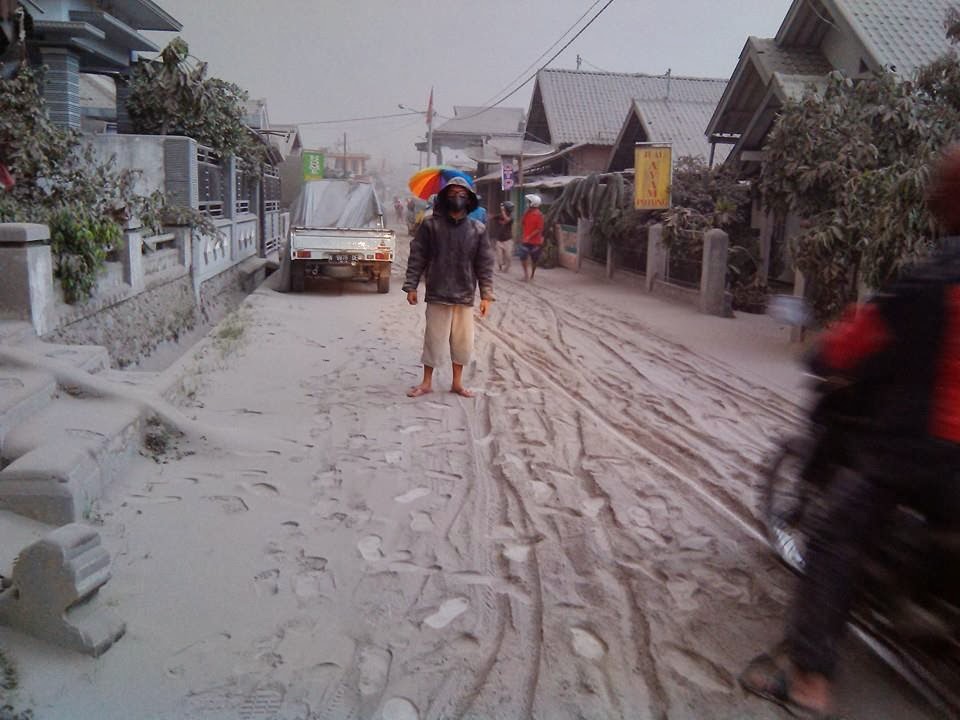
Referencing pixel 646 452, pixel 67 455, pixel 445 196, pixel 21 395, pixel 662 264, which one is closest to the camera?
pixel 67 455

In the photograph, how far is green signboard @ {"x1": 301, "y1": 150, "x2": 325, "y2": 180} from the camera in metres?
36.0

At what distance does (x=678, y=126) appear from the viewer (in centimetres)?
2242

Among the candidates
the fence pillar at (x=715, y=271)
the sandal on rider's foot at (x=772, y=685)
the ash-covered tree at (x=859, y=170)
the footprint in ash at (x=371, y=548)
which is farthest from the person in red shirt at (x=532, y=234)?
the sandal on rider's foot at (x=772, y=685)

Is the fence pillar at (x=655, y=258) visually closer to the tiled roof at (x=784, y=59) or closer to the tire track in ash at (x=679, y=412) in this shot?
the tiled roof at (x=784, y=59)

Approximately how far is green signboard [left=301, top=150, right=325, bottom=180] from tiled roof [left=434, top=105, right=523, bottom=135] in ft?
56.8

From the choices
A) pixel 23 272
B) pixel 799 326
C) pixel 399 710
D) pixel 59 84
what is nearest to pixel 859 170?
pixel 799 326

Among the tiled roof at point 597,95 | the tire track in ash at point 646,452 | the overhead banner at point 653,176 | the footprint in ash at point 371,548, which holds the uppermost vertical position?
the tiled roof at point 597,95

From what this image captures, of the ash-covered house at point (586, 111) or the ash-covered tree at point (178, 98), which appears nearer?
the ash-covered tree at point (178, 98)

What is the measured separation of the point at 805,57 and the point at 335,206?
30.7 feet

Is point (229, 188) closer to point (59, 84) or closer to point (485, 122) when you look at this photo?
point (59, 84)

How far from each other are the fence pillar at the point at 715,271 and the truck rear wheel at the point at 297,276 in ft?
23.0

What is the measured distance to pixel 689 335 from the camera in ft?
36.9

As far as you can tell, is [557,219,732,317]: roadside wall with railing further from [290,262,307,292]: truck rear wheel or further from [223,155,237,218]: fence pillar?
[223,155,237,218]: fence pillar

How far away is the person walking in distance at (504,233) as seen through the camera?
60.0 ft
